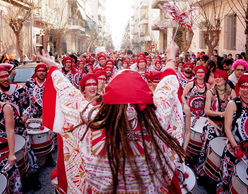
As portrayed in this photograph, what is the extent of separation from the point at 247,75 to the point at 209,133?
4.32 feet

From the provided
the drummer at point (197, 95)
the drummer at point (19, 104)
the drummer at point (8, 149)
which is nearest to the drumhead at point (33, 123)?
the drummer at point (19, 104)

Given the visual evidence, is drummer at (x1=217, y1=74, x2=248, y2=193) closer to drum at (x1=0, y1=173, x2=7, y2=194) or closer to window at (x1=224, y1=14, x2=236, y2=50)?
drum at (x1=0, y1=173, x2=7, y2=194)

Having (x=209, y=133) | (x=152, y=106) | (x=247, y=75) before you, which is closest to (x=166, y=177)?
(x=152, y=106)

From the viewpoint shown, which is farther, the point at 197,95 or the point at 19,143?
the point at 197,95

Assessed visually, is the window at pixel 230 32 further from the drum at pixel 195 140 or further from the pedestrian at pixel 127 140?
the pedestrian at pixel 127 140

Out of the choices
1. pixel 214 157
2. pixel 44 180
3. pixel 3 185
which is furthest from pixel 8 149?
pixel 214 157

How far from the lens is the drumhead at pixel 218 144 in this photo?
424cm

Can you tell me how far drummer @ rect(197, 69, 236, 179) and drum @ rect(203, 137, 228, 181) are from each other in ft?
1.16

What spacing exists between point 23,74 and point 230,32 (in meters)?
13.9

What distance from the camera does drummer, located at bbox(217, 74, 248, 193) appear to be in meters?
3.79

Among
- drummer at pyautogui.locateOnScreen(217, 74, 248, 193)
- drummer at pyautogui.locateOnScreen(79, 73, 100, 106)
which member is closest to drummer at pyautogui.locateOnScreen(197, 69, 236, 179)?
drummer at pyautogui.locateOnScreen(217, 74, 248, 193)

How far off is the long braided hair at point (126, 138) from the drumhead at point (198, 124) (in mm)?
3276

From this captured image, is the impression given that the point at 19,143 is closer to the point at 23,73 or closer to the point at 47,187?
the point at 47,187

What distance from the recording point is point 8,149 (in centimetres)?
392
